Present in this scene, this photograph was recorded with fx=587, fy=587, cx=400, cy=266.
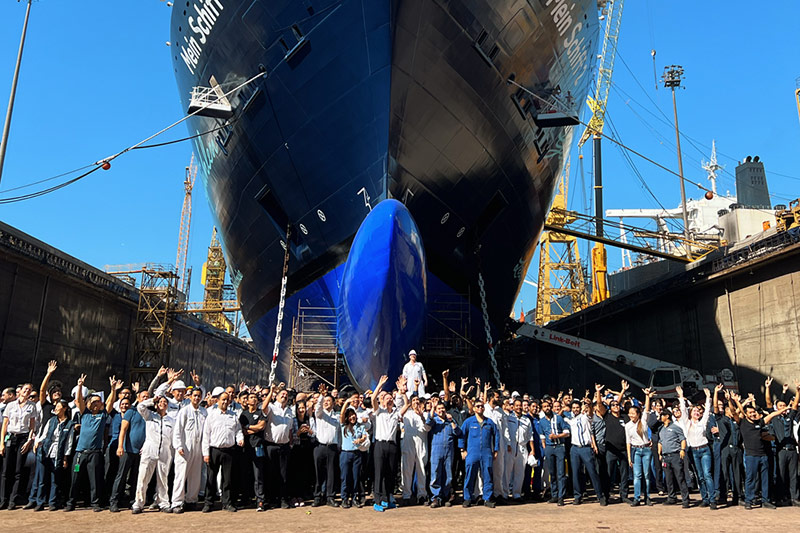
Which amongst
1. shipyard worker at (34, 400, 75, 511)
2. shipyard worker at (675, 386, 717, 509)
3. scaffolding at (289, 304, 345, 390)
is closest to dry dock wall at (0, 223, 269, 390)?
scaffolding at (289, 304, 345, 390)

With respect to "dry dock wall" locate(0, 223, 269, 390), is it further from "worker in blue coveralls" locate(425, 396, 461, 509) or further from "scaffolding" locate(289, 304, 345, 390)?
"worker in blue coveralls" locate(425, 396, 461, 509)

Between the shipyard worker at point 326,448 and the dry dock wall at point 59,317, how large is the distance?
1169cm

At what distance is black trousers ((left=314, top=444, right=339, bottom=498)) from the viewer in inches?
277

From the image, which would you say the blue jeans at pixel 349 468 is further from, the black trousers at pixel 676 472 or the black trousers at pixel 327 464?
the black trousers at pixel 676 472

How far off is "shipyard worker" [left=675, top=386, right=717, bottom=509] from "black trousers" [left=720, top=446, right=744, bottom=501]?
0.61ft

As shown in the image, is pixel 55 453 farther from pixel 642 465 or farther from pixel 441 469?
pixel 642 465

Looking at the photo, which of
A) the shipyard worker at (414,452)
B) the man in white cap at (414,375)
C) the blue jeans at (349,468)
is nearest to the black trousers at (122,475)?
the blue jeans at (349,468)

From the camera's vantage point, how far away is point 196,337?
3366 centimetres

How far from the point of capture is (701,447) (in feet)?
24.3

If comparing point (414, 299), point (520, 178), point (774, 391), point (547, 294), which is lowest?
point (774, 391)

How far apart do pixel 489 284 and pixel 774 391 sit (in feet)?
27.1

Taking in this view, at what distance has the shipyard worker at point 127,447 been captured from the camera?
6.52 metres

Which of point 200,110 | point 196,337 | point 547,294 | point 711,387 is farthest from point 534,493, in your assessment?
point 547,294

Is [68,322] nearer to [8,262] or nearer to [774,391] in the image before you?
[8,262]
